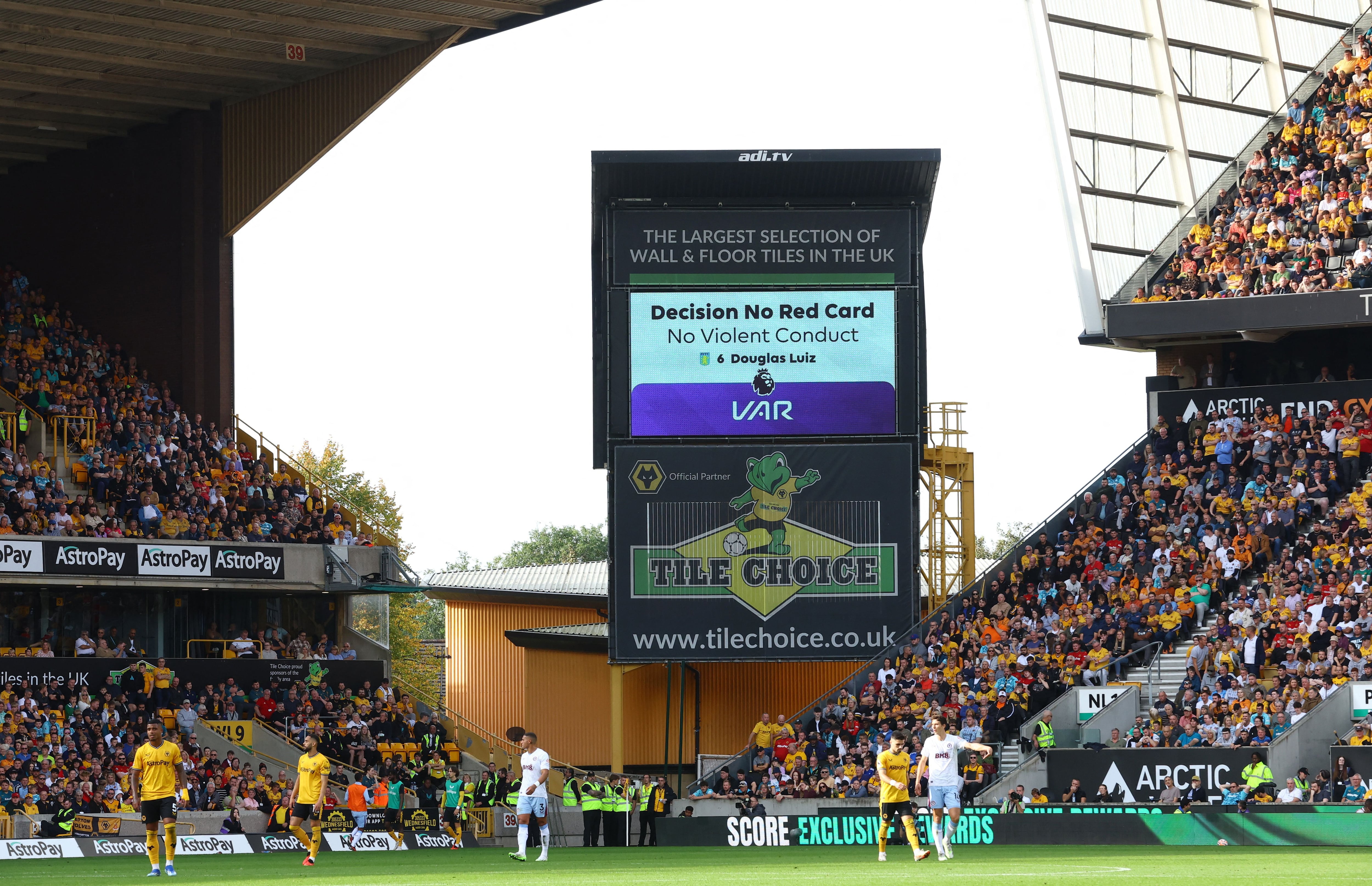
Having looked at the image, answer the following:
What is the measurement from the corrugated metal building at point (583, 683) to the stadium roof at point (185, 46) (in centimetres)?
1491

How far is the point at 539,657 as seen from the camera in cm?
5128

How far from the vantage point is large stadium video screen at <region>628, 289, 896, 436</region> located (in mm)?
33844

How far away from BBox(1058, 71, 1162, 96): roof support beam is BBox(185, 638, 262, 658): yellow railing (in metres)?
21.7

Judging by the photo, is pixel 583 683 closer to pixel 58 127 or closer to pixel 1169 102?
pixel 58 127

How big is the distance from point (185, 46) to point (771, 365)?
15351 mm

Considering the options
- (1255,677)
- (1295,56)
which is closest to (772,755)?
(1255,677)

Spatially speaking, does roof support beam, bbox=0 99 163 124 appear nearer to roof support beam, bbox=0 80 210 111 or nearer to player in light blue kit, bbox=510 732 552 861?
roof support beam, bbox=0 80 210 111

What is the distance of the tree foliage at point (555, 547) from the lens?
12550 cm

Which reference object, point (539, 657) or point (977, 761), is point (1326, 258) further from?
point (539, 657)

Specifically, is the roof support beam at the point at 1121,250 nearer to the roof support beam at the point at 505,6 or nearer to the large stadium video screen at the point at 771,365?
the large stadium video screen at the point at 771,365

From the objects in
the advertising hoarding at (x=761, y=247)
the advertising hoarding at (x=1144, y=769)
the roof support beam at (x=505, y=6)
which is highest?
the roof support beam at (x=505, y=6)

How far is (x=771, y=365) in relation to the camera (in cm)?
3388

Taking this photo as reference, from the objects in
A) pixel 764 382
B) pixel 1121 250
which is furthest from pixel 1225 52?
pixel 764 382

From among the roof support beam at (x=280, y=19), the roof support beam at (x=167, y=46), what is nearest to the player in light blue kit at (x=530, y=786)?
the roof support beam at (x=280, y=19)
